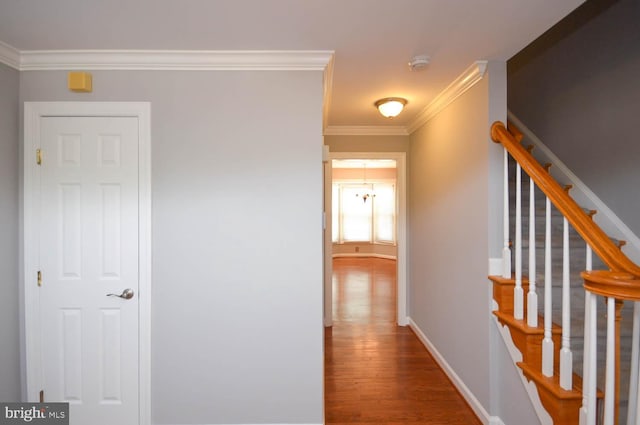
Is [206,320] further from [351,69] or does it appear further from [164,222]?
[351,69]

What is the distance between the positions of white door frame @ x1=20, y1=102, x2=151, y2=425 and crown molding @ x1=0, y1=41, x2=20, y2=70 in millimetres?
254

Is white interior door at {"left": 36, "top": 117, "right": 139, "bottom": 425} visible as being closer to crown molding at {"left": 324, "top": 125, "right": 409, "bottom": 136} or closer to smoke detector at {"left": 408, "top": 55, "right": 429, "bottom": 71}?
smoke detector at {"left": 408, "top": 55, "right": 429, "bottom": 71}

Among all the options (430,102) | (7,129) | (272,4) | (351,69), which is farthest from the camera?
(430,102)

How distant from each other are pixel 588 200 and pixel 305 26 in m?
2.74

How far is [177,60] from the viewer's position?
2.20 meters

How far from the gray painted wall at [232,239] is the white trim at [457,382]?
1.18 metres

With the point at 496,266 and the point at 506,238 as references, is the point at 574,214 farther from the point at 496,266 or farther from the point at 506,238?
the point at 496,266

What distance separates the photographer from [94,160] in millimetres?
2213

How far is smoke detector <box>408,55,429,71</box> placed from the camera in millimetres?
2246

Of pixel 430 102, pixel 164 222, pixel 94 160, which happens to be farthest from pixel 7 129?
pixel 430 102

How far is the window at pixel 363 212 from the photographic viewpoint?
10469 mm

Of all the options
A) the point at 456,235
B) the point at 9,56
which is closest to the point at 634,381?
the point at 456,235

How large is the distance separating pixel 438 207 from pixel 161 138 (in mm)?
2528

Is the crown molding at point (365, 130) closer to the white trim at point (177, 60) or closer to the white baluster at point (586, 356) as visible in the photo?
the white trim at point (177, 60)
